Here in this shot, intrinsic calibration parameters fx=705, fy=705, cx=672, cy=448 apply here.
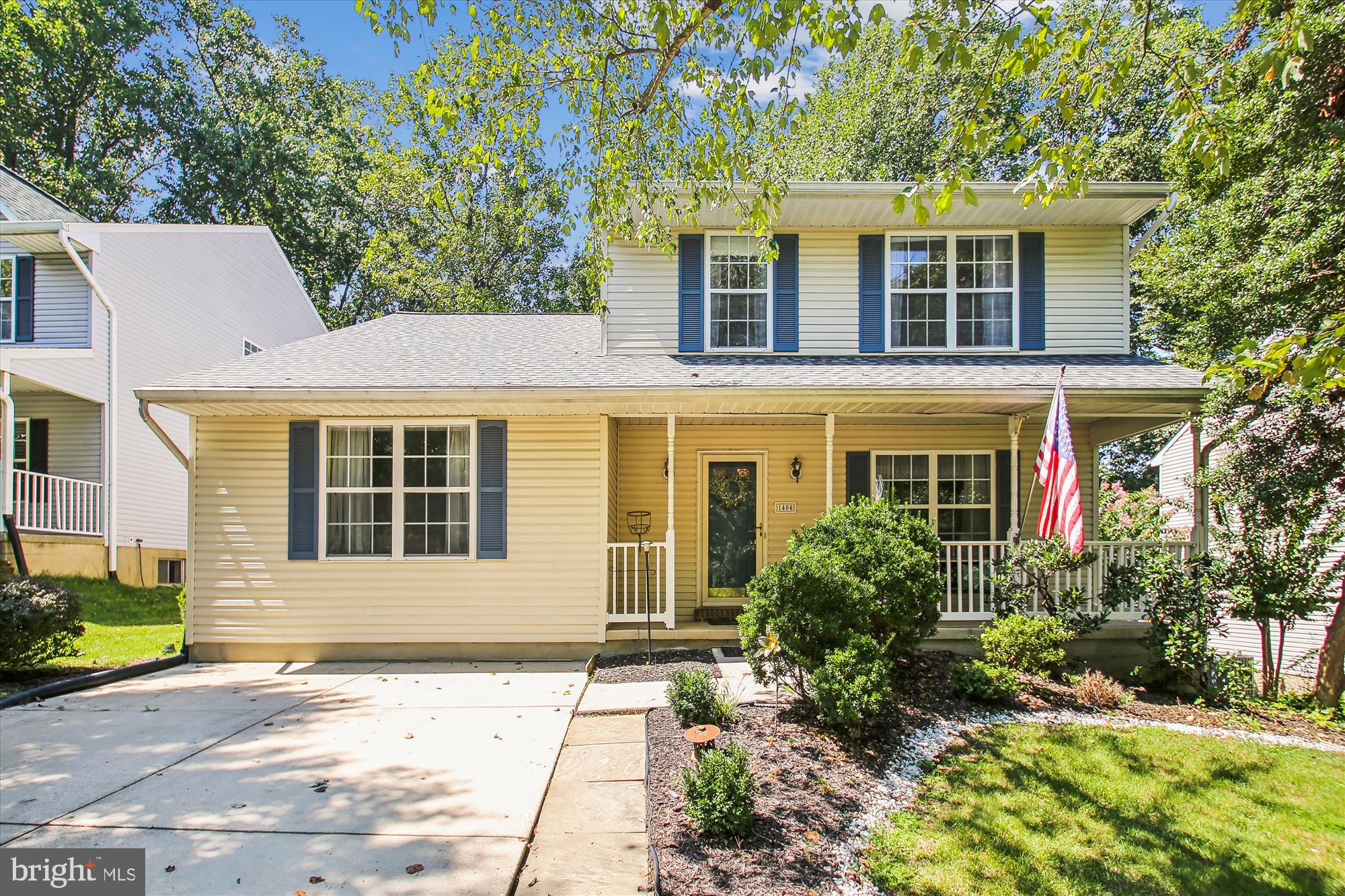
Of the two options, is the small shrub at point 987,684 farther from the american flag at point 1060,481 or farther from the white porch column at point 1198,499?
the white porch column at point 1198,499

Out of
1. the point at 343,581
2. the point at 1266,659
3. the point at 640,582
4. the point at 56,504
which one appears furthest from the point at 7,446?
the point at 1266,659

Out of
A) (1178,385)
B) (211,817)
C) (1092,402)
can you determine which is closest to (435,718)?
(211,817)

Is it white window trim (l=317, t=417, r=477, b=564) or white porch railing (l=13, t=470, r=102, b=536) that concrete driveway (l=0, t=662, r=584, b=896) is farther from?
white porch railing (l=13, t=470, r=102, b=536)

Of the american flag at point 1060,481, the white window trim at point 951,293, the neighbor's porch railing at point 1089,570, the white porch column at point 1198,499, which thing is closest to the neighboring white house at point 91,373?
the white window trim at point 951,293

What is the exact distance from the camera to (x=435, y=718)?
18.7 ft

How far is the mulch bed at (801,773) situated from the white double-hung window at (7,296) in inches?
536

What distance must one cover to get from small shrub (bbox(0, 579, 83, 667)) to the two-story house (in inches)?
42.9

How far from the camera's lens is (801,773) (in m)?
4.41

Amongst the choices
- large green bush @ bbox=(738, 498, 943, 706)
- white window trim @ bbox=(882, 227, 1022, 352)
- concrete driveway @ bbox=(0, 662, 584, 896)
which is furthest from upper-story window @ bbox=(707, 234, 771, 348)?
concrete driveway @ bbox=(0, 662, 584, 896)

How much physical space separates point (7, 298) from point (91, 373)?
1.80m

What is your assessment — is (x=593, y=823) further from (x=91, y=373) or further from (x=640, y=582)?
(x=91, y=373)

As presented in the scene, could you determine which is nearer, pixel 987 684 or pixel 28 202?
pixel 987 684

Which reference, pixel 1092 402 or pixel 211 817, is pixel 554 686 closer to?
pixel 211 817

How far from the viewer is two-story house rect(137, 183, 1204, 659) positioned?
7680 millimetres
